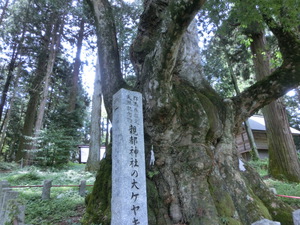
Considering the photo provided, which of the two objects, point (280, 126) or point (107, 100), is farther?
point (280, 126)

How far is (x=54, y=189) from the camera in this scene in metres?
7.68

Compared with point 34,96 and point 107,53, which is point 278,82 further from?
point 34,96

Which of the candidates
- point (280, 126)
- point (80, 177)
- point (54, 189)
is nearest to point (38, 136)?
point (80, 177)

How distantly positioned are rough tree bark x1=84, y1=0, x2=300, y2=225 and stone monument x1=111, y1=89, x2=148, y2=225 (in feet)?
2.16

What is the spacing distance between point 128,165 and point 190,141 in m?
1.54

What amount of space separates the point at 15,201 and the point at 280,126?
9.04 meters

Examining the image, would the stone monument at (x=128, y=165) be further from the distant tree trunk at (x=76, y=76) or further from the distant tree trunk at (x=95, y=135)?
the distant tree trunk at (x=76, y=76)

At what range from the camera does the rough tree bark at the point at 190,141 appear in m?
3.79

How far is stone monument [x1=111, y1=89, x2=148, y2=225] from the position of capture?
10.2ft

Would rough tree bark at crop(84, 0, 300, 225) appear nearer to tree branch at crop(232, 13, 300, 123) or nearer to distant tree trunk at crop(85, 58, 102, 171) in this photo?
tree branch at crop(232, 13, 300, 123)

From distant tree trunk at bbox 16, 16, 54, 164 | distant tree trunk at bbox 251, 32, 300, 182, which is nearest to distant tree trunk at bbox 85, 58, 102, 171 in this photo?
distant tree trunk at bbox 16, 16, 54, 164

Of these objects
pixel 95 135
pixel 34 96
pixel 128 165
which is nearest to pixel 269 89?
pixel 128 165

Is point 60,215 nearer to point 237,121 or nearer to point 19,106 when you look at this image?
point 237,121

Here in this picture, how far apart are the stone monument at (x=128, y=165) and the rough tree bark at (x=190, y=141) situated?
0.66 m
